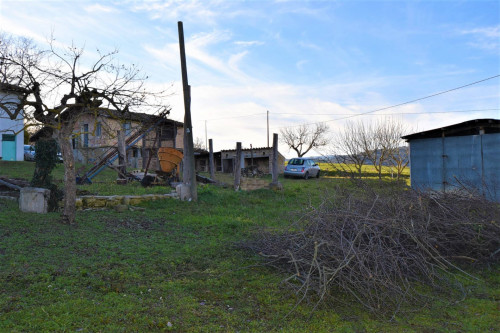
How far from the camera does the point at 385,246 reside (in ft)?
15.3

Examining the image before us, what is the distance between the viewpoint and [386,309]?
3.96 m

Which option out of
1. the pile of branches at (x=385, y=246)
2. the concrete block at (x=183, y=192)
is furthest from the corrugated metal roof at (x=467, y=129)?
the concrete block at (x=183, y=192)

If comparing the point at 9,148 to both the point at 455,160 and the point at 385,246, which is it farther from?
the point at 385,246

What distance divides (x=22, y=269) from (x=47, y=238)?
4.95 feet

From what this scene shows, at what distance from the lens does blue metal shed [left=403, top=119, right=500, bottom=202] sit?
40.4 ft

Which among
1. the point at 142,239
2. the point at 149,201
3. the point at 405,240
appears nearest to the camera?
the point at 405,240

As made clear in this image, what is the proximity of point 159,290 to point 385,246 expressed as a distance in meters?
2.74

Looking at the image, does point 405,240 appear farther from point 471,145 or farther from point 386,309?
point 471,145

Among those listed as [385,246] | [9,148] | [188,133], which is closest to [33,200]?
[188,133]

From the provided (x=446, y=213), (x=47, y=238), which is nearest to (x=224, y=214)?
(x=47, y=238)

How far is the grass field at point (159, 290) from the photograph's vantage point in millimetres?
3531

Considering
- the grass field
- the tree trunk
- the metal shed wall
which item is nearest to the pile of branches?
the grass field

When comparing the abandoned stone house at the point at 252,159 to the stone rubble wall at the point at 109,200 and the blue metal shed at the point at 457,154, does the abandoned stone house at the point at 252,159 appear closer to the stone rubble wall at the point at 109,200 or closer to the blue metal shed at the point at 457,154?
the blue metal shed at the point at 457,154

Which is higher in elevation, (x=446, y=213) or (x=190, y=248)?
(x=446, y=213)
